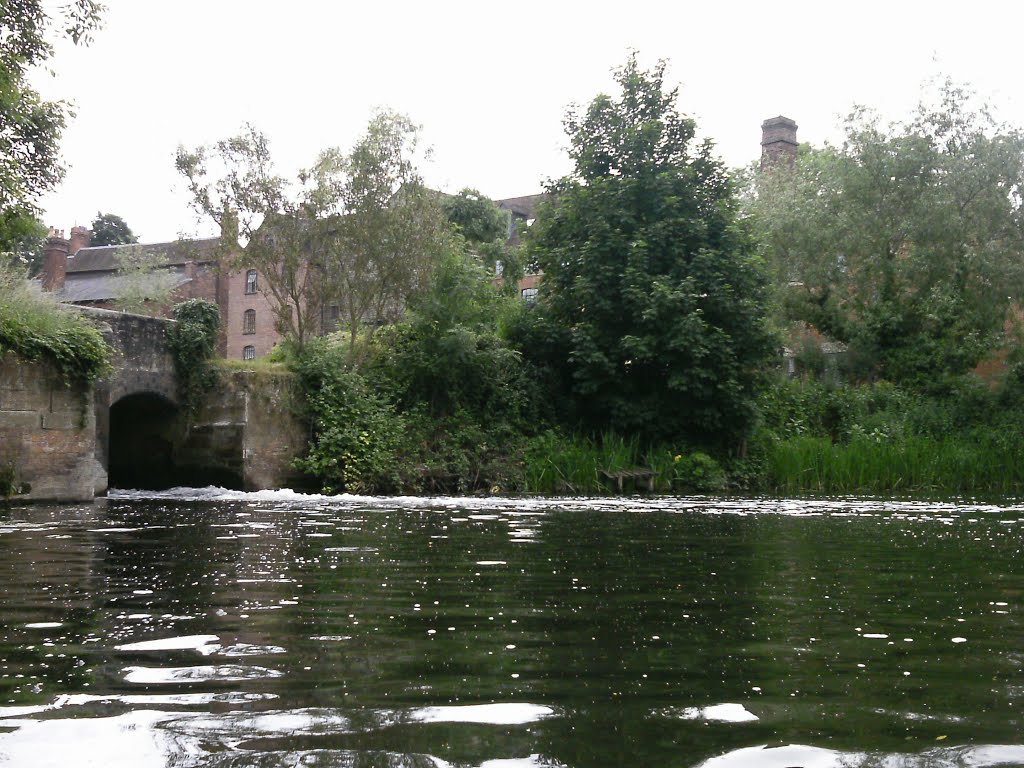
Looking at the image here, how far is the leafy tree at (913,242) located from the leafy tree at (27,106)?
17.5 m

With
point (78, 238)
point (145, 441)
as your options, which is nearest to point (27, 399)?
point (145, 441)

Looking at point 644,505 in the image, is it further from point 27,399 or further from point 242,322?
point 242,322

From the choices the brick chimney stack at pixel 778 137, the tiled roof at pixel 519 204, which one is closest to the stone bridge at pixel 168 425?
the brick chimney stack at pixel 778 137

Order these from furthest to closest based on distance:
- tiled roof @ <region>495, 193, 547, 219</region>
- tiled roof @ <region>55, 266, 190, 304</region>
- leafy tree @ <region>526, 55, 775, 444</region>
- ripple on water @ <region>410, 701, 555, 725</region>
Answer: tiled roof @ <region>495, 193, 547, 219</region> → tiled roof @ <region>55, 266, 190, 304</region> → leafy tree @ <region>526, 55, 775, 444</region> → ripple on water @ <region>410, 701, 555, 725</region>

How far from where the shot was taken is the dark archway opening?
2092 cm

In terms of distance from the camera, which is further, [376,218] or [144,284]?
[144,284]

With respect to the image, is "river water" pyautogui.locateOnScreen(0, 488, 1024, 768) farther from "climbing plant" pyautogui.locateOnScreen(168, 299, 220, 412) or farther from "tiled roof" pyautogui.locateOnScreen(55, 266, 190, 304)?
"tiled roof" pyautogui.locateOnScreen(55, 266, 190, 304)

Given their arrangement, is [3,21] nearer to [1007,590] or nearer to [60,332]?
[60,332]

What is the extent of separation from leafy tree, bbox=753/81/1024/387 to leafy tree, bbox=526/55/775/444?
4.21 m

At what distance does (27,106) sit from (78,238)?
60040mm

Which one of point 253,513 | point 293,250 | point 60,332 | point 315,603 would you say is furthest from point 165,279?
point 315,603

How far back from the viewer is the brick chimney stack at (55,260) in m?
64.7

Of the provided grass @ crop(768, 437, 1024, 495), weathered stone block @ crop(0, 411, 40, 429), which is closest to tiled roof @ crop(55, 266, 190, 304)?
grass @ crop(768, 437, 1024, 495)

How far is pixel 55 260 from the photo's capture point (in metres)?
65.3
